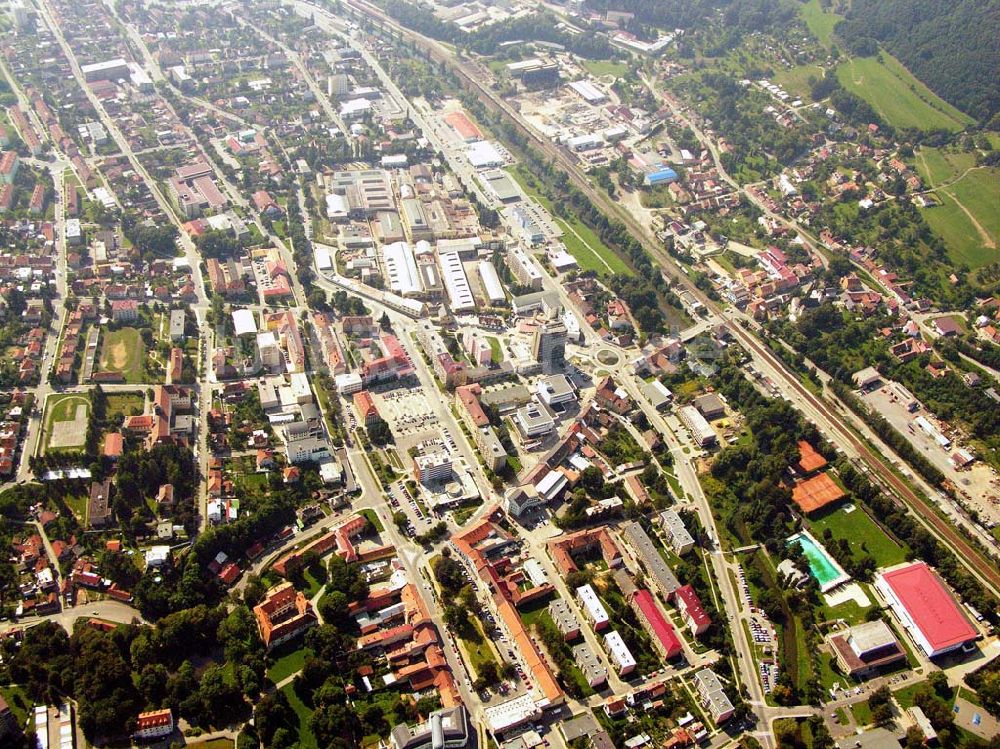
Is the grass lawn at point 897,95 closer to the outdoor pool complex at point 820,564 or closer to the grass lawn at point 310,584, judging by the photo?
the outdoor pool complex at point 820,564

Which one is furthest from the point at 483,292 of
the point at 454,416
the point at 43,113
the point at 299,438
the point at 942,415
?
the point at 43,113

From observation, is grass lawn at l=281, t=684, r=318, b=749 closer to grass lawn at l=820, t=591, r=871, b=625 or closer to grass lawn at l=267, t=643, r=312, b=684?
grass lawn at l=267, t=643, r=312, b=684

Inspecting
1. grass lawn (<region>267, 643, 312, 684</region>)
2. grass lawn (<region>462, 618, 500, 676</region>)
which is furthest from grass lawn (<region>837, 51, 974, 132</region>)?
grass lawn (<region>267, 643, 312, 684</region>)

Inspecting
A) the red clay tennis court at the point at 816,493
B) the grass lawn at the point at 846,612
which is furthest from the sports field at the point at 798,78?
the grass lawn at the point at 846,612

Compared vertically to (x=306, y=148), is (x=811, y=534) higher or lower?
higher

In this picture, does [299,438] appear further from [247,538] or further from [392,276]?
[392,276]

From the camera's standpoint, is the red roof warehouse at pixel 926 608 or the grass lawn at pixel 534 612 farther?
the grass lawn at pixel 534 612

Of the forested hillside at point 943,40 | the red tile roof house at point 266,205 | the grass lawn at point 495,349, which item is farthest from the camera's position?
the forested hillside at point 943,40
